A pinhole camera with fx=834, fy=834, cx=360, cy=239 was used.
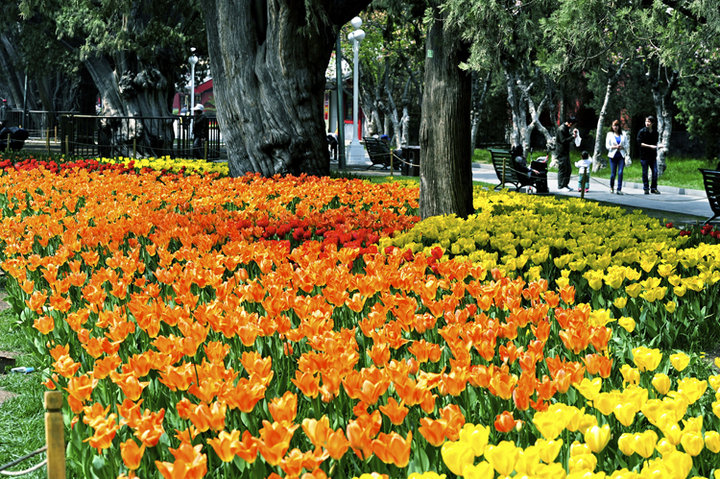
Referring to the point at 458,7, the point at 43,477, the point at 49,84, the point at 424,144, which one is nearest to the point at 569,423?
the point at 43,477

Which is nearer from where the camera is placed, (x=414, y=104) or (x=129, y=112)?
(x=129, y=112)

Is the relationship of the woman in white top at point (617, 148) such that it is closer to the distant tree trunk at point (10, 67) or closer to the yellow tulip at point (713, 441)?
the yellow tulip at point (713, 441)

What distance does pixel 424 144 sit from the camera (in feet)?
30.8

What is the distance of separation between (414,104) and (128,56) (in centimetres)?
3149

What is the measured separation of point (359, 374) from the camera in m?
2.86

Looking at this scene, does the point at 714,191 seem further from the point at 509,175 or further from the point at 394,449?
the point at 394,449

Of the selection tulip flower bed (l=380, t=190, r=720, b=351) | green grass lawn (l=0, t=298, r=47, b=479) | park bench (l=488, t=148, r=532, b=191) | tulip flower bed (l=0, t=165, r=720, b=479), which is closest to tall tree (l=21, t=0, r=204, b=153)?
park bench (l=488, t=148, r=532, b=191)

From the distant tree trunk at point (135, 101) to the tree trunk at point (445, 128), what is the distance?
14666mm

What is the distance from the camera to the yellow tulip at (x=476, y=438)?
2.23m

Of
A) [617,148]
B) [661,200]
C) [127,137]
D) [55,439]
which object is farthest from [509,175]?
[55,439]

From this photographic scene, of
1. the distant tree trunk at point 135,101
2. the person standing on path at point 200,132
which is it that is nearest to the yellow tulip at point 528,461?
the person standing on path at point 200,132

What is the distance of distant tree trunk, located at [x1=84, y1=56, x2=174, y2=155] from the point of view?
2402cm

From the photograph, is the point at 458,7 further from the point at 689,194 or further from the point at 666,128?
the point at 666,128

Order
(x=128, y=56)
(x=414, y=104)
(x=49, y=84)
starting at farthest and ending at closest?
1. (x=414, y=104)
2. (x=49, y=84)
3. (x=128, y=56)
